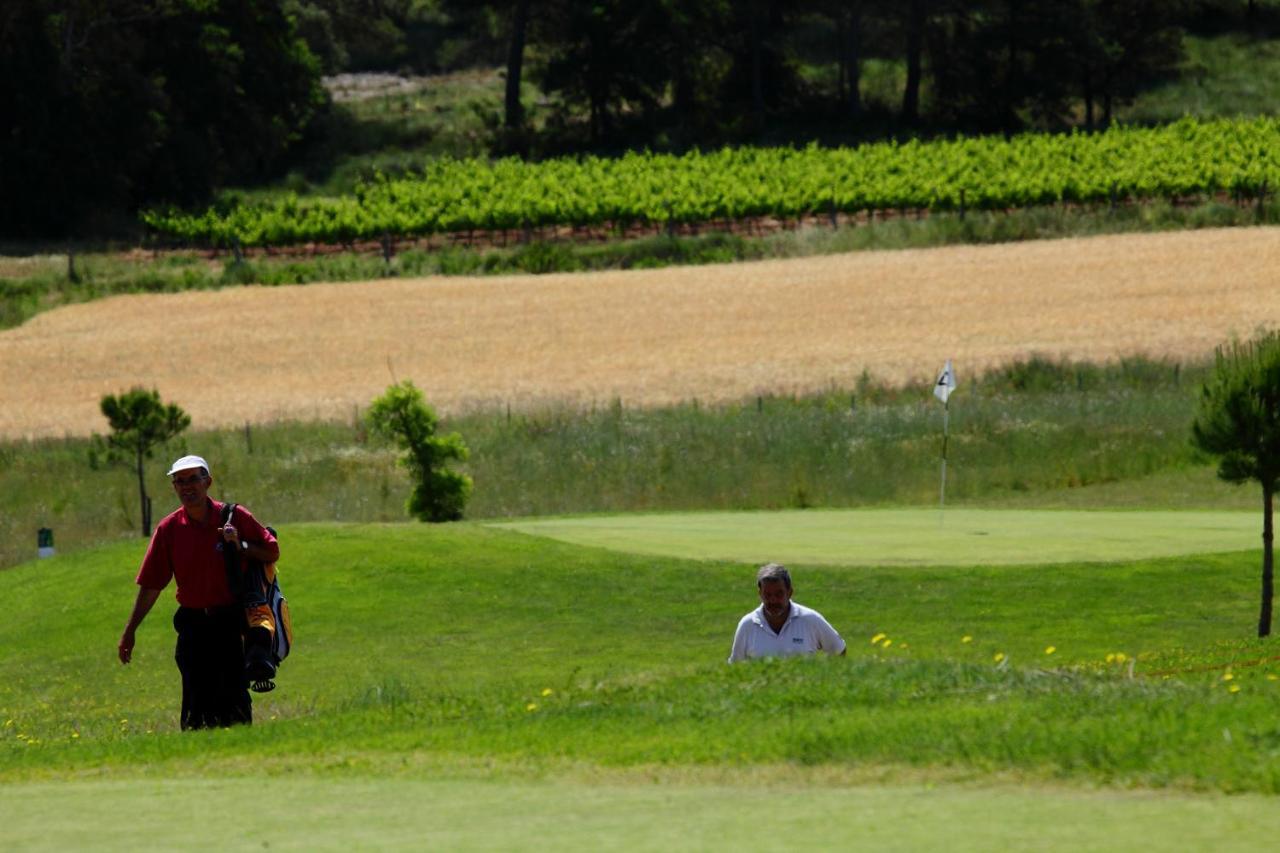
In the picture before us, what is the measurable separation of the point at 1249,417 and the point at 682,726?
35.9ft

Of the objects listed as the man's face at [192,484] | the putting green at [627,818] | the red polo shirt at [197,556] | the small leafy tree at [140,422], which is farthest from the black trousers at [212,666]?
the small leafy tree at [140,422]

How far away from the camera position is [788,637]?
46.8ft

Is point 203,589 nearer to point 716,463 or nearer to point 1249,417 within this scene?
point 1249,417

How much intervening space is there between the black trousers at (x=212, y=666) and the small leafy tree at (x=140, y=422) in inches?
830

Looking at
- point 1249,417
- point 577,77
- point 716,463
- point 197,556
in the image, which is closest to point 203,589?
point 197,556

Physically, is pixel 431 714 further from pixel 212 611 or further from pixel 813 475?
pixel 813 475

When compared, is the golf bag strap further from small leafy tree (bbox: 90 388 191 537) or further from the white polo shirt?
small leafy tree (bbox: 90 388 191 537)

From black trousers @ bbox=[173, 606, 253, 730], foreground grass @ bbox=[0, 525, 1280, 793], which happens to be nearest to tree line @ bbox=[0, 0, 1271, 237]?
foreground grass @ bbox=[0, 525, 1280, 793]

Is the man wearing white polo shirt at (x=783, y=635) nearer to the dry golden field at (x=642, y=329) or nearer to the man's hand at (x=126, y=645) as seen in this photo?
the man's hand at (x=126, y=645)

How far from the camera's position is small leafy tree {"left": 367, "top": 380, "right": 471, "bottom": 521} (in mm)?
Answer: 31891

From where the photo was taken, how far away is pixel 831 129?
9925cm

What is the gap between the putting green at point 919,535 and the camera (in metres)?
24.9

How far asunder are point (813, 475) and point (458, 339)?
87.6 feet

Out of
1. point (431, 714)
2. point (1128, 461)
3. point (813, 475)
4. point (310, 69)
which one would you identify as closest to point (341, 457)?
point (813, 475)
